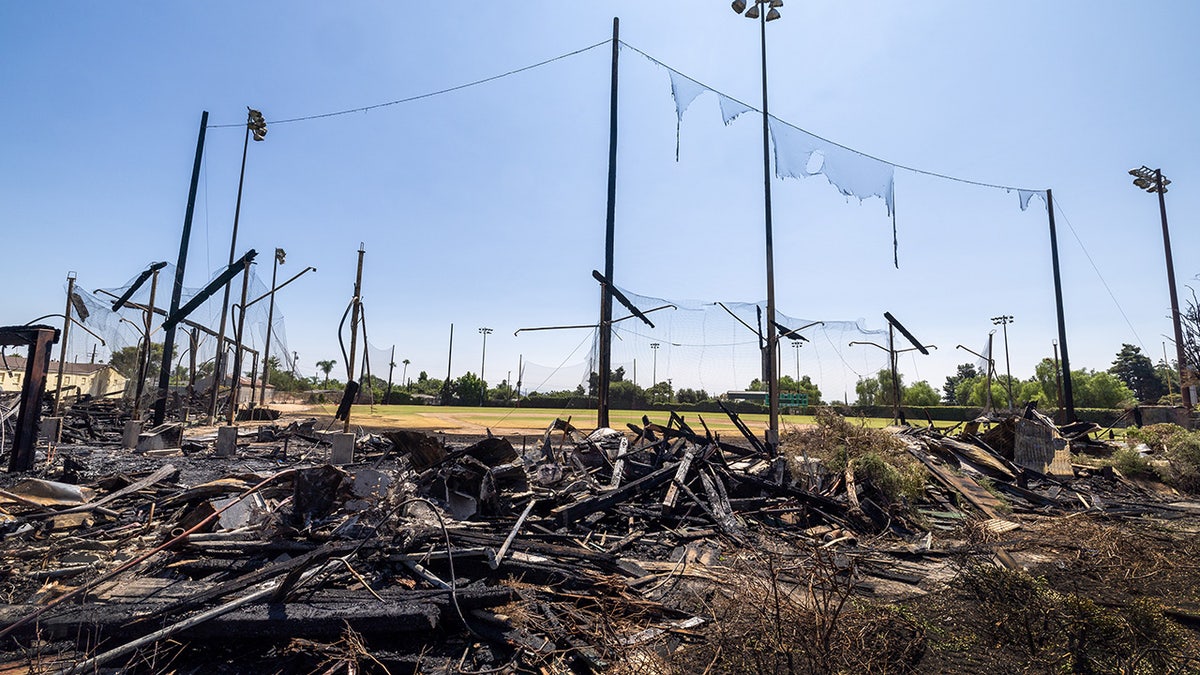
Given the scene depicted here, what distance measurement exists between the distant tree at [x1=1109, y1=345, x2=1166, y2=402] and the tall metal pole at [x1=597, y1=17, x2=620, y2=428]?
91949 millimetres

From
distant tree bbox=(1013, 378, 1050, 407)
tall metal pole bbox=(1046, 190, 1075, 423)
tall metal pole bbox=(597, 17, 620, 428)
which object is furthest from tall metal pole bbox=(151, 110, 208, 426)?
distant tree bbox=(1013, 378, 1050, 407)

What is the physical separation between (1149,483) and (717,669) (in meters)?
14.5

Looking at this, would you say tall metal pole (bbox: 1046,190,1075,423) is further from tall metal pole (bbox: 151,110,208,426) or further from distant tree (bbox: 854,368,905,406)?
tall metal pole (bbox: 151,110,208,426)

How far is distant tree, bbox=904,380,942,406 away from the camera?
57406 millimetres

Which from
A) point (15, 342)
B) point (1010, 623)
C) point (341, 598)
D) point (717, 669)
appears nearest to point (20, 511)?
point (15, 342)

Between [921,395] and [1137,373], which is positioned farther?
[1137,373]

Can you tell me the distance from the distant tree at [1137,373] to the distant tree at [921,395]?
3534 cm

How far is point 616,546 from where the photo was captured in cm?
631

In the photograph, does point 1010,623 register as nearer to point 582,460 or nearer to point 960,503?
point 960,503

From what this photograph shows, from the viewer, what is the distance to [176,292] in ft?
59.0

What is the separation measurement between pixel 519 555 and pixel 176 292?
19.2m

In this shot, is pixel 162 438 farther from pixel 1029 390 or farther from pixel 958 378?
pixel 958 378

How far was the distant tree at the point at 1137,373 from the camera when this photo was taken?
241 feet

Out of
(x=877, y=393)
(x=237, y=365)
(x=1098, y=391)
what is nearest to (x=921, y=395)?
(x=877, y=393)
